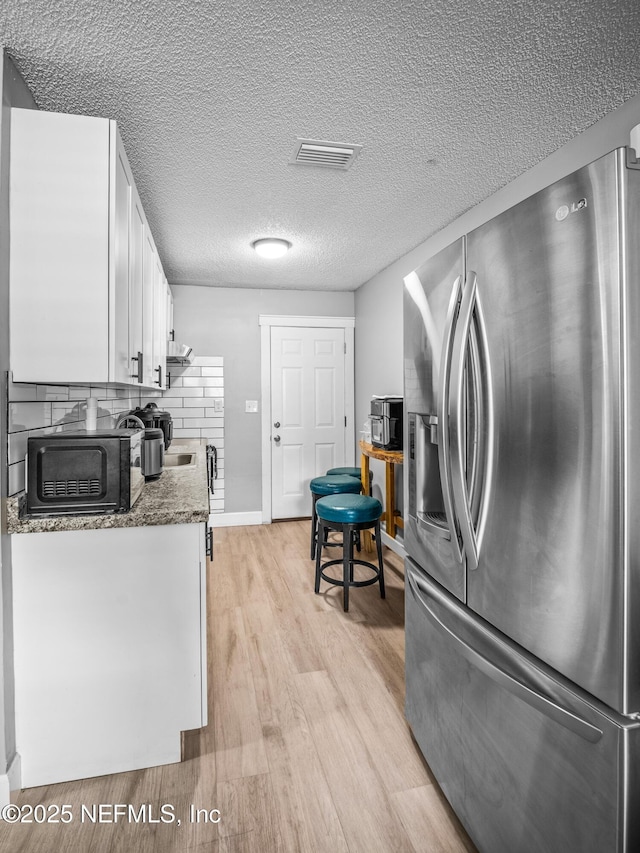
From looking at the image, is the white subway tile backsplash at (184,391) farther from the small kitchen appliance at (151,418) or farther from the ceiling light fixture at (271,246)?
the ceiling light fixture at (271,246)

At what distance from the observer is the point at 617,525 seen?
0.90 metres

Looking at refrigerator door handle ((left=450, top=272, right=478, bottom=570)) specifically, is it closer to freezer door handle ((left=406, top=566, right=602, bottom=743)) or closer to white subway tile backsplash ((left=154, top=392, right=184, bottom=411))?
freezer door handle ((left=406, top=566, right=602, bottom=743))

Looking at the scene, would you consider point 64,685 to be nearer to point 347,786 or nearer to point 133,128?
point 347,786

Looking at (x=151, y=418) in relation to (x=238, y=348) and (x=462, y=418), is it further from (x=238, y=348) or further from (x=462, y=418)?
(x=462, y=418)

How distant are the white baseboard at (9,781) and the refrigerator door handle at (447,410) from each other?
155 centimetres

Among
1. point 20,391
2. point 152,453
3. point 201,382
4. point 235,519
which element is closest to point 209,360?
point 201,382

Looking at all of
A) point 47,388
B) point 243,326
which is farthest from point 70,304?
point 243,326

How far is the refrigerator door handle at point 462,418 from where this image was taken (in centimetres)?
129

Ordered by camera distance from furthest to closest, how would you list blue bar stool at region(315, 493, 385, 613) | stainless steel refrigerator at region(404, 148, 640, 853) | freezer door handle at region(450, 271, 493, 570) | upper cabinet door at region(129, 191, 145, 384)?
blue bar stool at region(315, 493, 385, 613) → upper cabinet door at region(129, 191, 145, 384) → freezer door handle at region(450, 271, 493, 570) → stainless steel refrigerator at region(404, 148, 640, 853)

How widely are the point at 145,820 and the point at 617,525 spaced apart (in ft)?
5.33

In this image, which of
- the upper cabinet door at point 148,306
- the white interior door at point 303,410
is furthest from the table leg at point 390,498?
the upper cabinet door at point 148,306

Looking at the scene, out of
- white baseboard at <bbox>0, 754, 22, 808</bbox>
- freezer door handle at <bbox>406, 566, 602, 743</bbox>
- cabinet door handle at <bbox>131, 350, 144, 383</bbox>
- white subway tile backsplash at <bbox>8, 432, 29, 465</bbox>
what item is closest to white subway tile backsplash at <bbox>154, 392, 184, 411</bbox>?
cabinet door handle at <bbox>131, 350, 144, 383</bbox>

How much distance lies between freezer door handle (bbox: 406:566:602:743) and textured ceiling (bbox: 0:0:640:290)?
1700 millimetres

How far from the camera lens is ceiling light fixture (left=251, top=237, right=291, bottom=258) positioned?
3.37 meters
